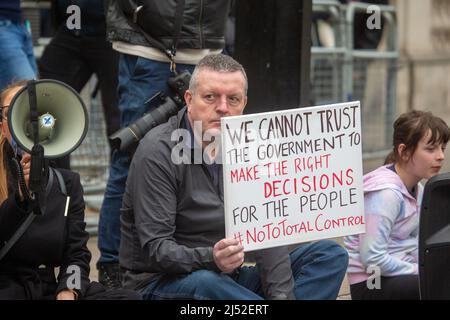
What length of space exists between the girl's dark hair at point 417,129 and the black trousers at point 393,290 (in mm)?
536

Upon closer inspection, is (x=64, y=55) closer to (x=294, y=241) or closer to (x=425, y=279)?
(x=294, y=241)

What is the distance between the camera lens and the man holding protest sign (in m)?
4.68

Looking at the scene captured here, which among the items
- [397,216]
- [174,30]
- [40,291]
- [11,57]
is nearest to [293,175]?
[397,216]

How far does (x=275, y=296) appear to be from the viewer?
15.9ft

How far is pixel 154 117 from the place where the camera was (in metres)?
5.64

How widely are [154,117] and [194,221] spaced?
A: 0.93 meters

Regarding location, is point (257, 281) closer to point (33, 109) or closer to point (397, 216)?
point (397, 216)

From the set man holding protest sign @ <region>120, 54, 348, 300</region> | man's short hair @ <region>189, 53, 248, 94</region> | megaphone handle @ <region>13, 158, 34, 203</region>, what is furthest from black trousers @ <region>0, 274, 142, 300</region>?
man's short hair @ <region>189, 53, 248, 94</region>

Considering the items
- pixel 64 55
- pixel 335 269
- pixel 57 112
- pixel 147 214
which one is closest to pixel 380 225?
pixel 335 269

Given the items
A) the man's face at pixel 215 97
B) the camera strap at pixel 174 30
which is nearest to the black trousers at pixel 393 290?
the man's face at pixel 215 97

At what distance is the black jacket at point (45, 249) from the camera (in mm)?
4719

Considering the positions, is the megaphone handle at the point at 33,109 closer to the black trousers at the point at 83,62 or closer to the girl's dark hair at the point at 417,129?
the girl's dark hair at the point at 417,129

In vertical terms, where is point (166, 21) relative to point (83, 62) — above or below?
above

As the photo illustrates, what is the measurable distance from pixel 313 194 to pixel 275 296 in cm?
42
